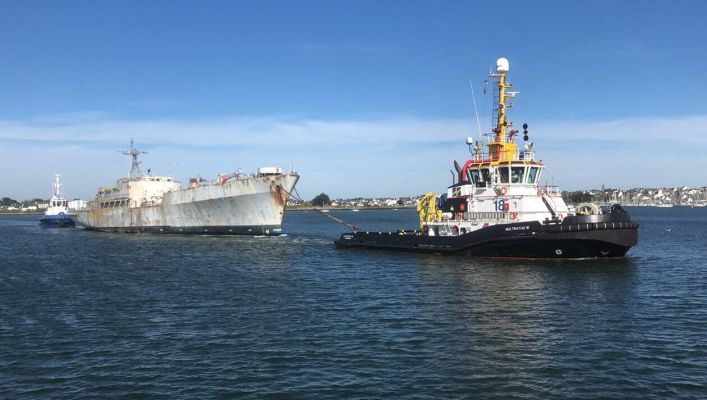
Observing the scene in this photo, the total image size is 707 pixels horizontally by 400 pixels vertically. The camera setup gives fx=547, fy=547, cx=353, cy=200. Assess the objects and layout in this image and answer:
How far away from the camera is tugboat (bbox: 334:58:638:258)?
34.5m

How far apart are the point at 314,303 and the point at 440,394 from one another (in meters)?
11.6

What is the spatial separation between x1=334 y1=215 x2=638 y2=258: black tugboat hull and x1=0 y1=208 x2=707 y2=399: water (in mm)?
1132

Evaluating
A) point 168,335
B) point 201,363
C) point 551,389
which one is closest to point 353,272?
point 168,335

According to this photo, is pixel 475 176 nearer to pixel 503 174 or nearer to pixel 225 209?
pixel 503 174

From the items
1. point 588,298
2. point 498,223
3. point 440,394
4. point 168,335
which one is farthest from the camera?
point 498,223

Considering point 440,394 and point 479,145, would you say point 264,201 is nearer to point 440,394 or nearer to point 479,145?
point 479,145

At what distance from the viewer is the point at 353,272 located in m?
33.8

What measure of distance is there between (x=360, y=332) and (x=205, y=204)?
47.8 m

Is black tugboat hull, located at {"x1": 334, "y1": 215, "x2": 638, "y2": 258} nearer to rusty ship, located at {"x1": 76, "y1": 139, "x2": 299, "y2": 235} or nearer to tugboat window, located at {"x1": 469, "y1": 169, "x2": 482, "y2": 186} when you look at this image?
A: tugboat window, located at {"x1": 469, "y1": 169, "x2": 482, "y2": 186}

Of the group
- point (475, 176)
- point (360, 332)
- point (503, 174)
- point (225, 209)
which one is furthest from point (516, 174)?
point (225, 209)

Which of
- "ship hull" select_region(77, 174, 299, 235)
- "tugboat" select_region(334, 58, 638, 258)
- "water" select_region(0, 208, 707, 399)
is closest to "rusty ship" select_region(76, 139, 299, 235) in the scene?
"ship hull" select_region(77, 174, 299, 235)

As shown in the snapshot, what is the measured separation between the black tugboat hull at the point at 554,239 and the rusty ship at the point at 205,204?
25.3 meters

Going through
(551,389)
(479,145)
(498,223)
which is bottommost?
(551,389)

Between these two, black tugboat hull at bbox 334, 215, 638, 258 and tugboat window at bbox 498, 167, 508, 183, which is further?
tugboat window at bbox 498, 167, 508, 183
